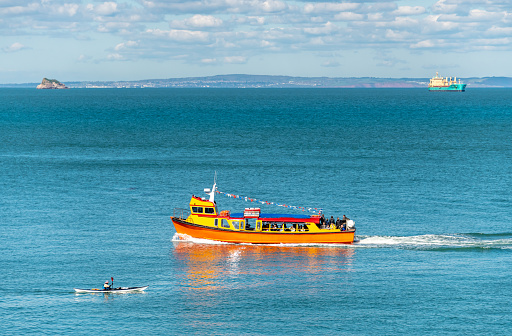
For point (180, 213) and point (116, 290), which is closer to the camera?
point (116, 290)

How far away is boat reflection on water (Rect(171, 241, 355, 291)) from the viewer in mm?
77188

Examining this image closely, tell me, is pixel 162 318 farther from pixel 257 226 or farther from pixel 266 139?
pixel 266 139

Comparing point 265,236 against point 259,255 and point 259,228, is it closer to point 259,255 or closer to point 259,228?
point 259,228

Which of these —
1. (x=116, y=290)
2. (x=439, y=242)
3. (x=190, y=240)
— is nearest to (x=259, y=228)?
(x=190, y=240)

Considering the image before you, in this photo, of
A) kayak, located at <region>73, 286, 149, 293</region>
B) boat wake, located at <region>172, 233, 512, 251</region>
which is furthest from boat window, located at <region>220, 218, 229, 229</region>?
kayak, located at <region>73, 286, 149, 293</region>

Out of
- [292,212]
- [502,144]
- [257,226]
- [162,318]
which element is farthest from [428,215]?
[502,144]

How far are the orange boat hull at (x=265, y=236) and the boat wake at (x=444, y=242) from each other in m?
2.39

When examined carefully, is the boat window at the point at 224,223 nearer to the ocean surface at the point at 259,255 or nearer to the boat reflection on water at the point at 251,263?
the boat reflection on water at the point at 251,263

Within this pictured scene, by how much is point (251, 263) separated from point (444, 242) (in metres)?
23.5

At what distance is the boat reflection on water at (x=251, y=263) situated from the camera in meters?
77.2

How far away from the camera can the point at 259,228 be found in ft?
301

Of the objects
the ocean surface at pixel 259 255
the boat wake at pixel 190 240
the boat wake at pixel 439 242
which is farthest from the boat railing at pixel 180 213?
the boat wake at pixel 439 242

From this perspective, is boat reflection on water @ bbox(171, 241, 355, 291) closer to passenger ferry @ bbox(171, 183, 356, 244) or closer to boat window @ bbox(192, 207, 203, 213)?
passenger ferry @ bbox(171, 183, 356, 244)

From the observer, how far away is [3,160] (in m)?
157
